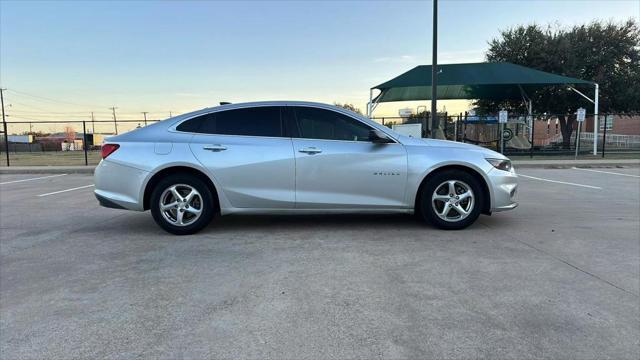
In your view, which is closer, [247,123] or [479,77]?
[247,123]

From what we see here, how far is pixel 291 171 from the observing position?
574cm

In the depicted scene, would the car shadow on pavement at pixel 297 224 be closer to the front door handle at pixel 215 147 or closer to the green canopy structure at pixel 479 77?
the front door handle at pixel 215 147

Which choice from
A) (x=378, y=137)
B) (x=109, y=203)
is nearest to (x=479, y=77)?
A: (x=378, y=137)

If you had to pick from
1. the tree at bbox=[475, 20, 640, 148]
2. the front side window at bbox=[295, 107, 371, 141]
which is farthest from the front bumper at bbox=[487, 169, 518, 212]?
the tree at bbox=[475, 20, 640, 148]

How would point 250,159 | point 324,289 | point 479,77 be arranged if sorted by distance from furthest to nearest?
point 479,77 < point 250,159 < point 324,289

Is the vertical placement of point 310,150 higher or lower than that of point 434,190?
higher

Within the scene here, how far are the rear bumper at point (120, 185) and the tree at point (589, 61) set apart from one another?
28781 mm

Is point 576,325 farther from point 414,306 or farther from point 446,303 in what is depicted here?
point 414,306

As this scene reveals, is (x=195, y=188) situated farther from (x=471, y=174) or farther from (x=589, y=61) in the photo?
(x=589, y=61)

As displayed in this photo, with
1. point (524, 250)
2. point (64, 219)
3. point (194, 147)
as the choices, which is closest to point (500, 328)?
point (524, 250)

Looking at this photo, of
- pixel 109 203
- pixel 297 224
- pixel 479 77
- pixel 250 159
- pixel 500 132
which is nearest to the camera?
pixel 250 159

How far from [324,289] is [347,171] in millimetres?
2152

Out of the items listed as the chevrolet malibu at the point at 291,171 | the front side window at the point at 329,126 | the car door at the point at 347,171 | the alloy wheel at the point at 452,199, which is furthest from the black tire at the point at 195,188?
the alloy wheel at the point at 452,199

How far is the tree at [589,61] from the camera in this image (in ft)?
95.8
